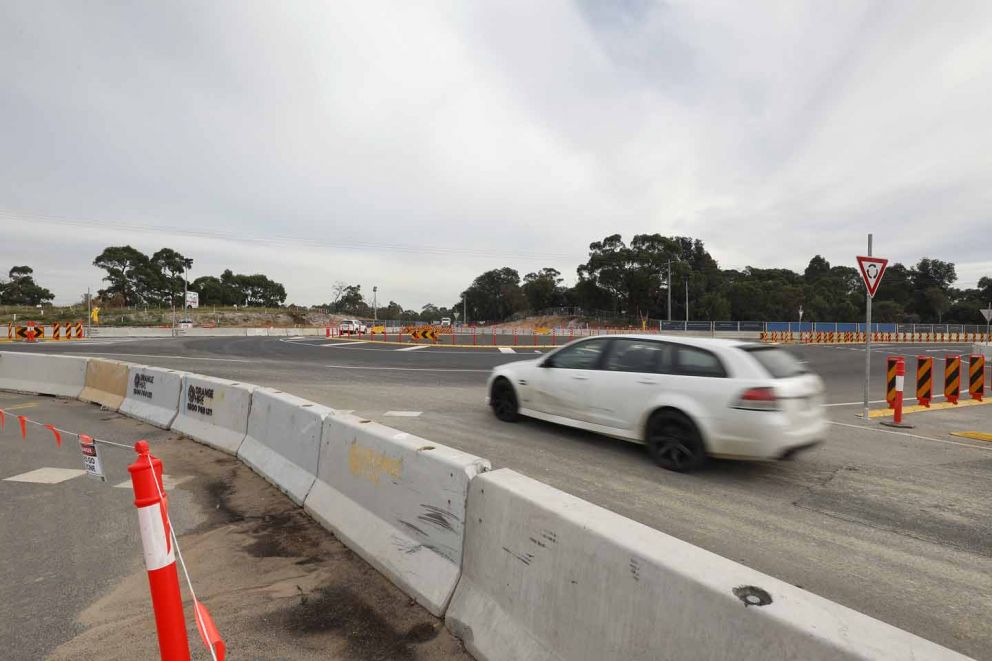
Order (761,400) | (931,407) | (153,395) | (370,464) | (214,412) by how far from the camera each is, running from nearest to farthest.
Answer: (370,464) → (761,400) → (214,412) → (153,395) → (931,407)

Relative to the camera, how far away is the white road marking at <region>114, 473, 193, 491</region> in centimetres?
489

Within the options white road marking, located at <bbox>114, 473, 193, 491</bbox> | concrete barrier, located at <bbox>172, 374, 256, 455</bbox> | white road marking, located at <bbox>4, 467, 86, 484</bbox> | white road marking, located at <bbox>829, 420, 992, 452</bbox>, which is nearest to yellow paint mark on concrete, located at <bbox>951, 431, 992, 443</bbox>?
white road marking, located at <bbox>829, 420, 992, 452</bbox>

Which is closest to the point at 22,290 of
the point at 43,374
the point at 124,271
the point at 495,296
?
the point at 124,271

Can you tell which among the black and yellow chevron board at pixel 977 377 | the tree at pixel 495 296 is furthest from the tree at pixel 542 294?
the black and yellow chevron board at pixel 977 377

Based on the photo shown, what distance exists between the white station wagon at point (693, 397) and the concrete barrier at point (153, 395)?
5848 millimetres

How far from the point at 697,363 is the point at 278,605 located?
4.53m

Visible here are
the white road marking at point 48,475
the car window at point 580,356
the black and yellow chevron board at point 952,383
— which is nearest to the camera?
the white road marking at point 48,475

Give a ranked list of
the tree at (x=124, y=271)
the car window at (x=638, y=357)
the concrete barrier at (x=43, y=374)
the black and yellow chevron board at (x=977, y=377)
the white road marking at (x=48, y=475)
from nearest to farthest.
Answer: the white road marking at (x=48, y=475), the car window at (x=638, y=357), the concrete barrier at (x=43, y=374), the black and yellow chevron board at (x=977, y=377), the tree at (x=124, y=271)

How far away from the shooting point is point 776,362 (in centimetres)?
538

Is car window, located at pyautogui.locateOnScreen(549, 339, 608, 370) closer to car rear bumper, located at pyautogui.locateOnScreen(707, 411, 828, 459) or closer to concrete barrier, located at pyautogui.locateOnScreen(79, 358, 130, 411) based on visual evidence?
car rear bumper, located at pyautogui.locateOnScreen(707, 411, 828, 459)

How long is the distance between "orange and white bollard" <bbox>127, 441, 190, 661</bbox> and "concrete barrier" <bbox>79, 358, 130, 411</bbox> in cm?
826

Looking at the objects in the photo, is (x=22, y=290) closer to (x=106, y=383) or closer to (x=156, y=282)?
(x=156, y=282)

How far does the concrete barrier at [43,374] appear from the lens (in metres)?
9.96

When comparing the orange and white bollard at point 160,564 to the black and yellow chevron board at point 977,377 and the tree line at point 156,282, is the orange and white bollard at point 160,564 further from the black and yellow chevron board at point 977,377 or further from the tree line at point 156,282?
the tree line at point 156,282
